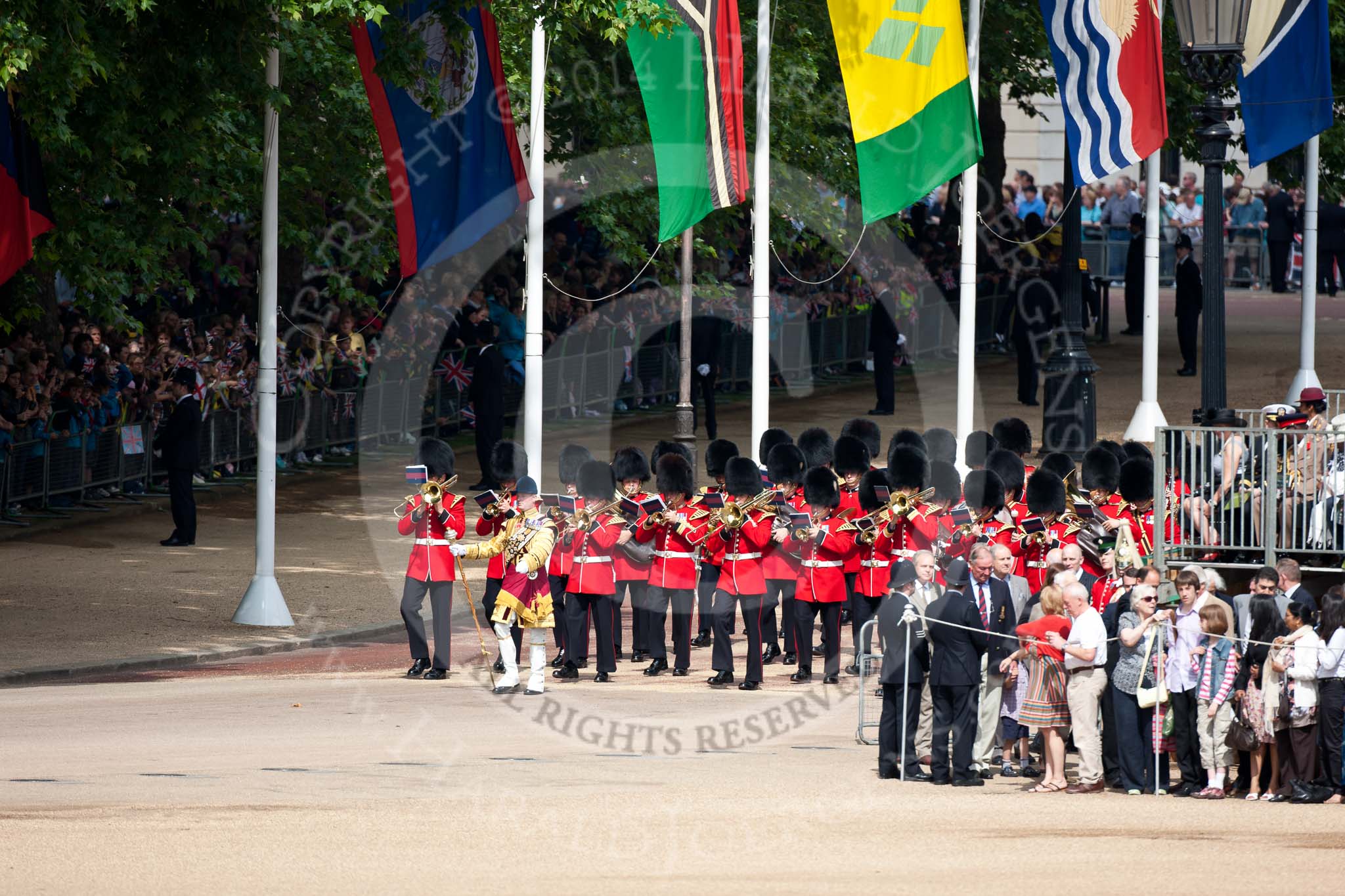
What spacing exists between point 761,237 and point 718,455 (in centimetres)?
251

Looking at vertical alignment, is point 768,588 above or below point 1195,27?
below

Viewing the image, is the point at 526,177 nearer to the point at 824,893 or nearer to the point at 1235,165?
the point at 824,893

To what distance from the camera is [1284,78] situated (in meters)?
18.5

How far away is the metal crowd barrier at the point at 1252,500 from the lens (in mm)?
12031

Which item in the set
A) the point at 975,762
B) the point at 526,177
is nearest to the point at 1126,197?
the point at 526,177

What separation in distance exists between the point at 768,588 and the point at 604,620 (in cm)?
115

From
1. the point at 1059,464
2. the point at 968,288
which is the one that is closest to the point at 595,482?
the point at 1059,464

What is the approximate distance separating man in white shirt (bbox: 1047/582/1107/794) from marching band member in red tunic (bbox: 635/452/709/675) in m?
3.79

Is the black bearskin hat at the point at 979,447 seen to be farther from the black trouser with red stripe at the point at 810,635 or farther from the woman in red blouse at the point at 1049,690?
the woman in red blouse at the point at 1049,690

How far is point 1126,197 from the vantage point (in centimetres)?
3397

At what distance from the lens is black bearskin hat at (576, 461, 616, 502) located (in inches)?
581

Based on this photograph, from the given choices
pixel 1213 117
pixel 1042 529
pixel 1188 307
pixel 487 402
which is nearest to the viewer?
pixel 1213 117

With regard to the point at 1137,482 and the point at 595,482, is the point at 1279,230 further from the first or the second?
the point at 595,482

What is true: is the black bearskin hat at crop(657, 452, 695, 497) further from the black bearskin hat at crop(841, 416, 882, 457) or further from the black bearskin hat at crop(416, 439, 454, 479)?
the black bearskin hat at crop(841, 416, 882, 457)
